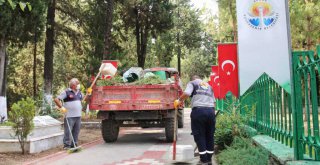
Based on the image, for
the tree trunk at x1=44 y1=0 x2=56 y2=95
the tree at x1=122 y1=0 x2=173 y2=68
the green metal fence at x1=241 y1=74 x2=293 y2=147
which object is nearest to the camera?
the green metal fence at x1=241 y1=74 x2=293 y2=147

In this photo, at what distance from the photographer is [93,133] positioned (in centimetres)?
1565

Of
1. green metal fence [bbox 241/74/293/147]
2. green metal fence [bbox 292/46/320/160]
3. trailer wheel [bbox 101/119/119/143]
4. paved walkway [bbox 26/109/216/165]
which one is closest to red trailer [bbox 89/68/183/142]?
trailer wheel [bbox 101/119/119/143]

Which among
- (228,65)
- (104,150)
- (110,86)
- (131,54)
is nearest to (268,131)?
(228,65)

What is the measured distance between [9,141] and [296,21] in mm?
13899

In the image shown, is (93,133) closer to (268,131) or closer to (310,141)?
(268,131)

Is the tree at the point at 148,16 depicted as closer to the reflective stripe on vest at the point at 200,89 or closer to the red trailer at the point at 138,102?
the red trailer at the point at 138,102

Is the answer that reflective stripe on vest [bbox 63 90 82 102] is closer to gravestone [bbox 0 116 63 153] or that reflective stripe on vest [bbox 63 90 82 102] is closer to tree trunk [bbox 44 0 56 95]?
gravestone [bbox 0 116 63 153]

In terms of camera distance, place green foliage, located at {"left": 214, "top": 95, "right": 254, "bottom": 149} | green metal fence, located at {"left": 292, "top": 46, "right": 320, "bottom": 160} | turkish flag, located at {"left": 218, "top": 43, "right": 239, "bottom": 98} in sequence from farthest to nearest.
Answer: turkish flag, located at {"left": 218, "top": 43, "right": 239, "bottom": 98} → green foliage, located at {"left": 214, "top": 95, "right": 254, "bottom": 149} → green metal fence, located at {"left": 292, "top": 46, "right": 320, "bottom": 160}

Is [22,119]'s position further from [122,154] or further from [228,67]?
[228,67]

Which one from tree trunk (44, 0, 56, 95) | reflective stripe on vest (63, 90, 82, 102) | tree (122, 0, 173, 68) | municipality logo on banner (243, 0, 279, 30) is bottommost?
reflective stripe on vest (63, 90, 82, 102)

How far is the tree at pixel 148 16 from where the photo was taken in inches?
1114

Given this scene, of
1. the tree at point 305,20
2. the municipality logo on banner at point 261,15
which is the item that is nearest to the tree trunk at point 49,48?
the tree at point 305,20

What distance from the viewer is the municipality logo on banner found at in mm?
5941

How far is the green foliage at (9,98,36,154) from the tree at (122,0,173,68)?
18457mm
